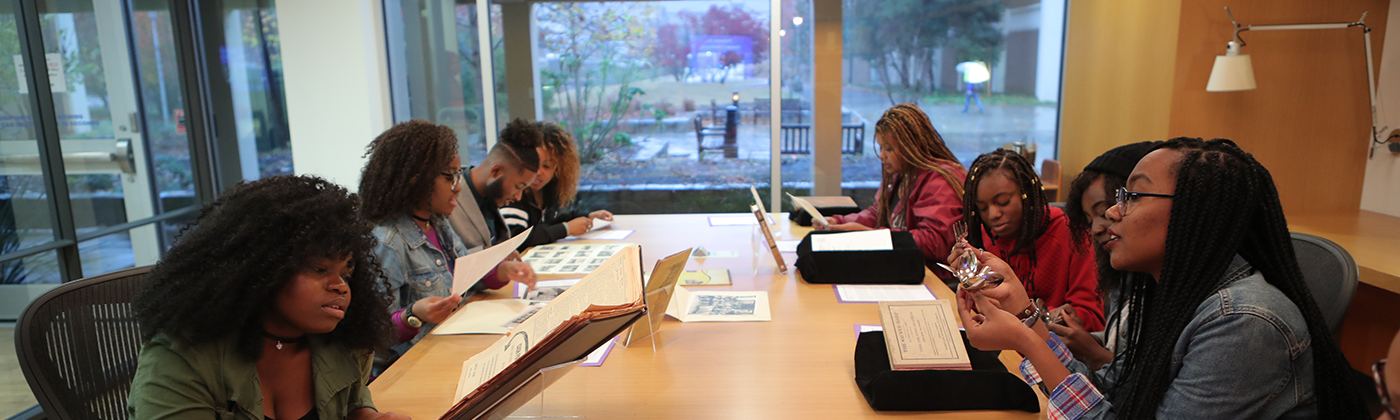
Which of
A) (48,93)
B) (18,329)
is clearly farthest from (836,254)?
(48,93)

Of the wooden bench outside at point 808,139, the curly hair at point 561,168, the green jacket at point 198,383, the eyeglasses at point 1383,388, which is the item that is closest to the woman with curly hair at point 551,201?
the curly hair at point 561,168

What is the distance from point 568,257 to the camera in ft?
9.26

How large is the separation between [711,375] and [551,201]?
228 cm

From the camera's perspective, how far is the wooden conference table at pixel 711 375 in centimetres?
137

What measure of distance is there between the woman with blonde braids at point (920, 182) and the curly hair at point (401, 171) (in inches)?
71.0

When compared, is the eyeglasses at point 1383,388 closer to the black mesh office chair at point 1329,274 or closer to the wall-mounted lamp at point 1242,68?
the black mesh office chair at point 1329,274

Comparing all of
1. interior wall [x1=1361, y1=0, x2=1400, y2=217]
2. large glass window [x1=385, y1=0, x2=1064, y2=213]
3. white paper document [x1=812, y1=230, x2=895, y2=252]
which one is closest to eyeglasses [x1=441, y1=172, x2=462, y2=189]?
white paper document [x1=812, y1=230, x2=895, y2=252]

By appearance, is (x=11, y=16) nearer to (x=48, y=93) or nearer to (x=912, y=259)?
(x=48, y=93)

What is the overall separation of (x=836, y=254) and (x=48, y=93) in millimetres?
3286

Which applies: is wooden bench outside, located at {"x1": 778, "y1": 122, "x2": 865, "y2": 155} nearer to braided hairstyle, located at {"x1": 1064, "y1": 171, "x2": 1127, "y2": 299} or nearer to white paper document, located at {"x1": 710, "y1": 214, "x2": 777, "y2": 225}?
white paper document, located at {"x1": 710, "y1": 214, "x2": 777, "y2": 225}

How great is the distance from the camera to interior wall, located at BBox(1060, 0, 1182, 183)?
391 centimetres

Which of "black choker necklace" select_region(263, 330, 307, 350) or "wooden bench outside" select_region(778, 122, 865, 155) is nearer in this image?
"black choker necklace" select_region(263, 330, 307, 350)

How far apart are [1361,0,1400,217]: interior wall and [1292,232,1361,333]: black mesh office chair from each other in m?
2.48

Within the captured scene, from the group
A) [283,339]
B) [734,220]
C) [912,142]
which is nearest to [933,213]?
[912,142]
